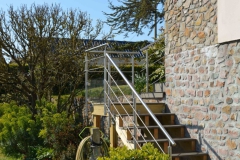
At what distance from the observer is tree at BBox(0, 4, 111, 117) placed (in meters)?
10.2

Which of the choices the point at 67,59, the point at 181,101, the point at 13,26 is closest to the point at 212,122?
the point at 181,101

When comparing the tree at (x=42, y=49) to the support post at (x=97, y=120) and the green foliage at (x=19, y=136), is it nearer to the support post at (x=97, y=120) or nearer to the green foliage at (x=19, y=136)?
the green foliage at (x=19, y=136)

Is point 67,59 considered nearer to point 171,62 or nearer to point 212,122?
point 171,62

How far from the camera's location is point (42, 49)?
33.6ft

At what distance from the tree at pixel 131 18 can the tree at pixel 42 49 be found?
24.3 feet

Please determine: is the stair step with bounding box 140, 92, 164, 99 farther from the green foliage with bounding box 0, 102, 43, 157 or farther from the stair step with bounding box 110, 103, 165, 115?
the green foliage with bounding box 0, 102, 43, 157

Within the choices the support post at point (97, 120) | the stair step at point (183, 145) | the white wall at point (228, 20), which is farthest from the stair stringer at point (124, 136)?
the white wall at point (228, 20)

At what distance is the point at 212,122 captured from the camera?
18.5 feet

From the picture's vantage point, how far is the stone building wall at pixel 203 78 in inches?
206

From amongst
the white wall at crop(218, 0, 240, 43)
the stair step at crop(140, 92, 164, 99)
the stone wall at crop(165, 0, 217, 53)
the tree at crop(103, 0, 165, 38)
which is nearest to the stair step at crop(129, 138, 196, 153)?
the stair step at crop(140, 92, 164, 99)

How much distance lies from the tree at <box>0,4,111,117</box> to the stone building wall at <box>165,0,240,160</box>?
14.0 feet

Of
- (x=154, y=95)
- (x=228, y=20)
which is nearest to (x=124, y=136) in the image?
(x=154, y=95)

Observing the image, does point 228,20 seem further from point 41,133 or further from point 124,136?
point 41,133

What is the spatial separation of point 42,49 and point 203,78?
565 cm
